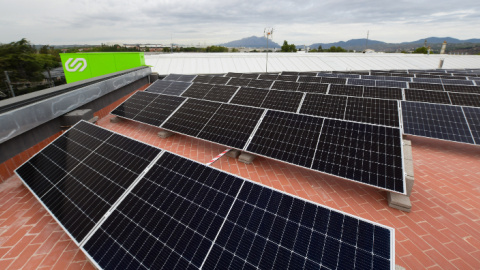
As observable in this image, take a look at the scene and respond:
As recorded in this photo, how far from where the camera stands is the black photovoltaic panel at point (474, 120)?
912 cm

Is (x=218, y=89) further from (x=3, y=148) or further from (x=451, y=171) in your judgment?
(x=451, y=171)

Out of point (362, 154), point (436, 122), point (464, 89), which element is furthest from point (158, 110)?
point (464, 89)

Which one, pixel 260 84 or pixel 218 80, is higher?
pixel 218 80

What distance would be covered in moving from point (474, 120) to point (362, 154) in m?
7.59

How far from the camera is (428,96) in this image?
13625 millimetres

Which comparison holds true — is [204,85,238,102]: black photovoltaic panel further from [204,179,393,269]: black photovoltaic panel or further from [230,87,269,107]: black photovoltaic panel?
[204,179,393,269]: black photovoltaic panel

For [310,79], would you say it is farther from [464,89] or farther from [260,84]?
[464,89]

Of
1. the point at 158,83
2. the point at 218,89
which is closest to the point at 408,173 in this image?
the point at 218,89

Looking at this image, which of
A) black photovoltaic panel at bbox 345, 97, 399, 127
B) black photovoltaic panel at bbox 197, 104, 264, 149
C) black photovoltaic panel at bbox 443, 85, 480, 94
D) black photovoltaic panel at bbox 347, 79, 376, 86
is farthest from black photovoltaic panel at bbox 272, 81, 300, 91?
black photovoltaic panel at bbox 443, 85, 480, 94

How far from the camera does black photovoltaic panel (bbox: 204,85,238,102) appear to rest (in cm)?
1391

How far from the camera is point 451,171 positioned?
7.93m

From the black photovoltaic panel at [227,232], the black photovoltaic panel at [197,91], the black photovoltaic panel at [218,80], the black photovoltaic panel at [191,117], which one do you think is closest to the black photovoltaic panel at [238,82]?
the black photovoltaic panel at [218,80]

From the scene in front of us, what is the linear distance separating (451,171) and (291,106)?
7089mm

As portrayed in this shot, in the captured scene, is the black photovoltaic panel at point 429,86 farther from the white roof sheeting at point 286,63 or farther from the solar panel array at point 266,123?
the white roof sheeting at point 286,63
